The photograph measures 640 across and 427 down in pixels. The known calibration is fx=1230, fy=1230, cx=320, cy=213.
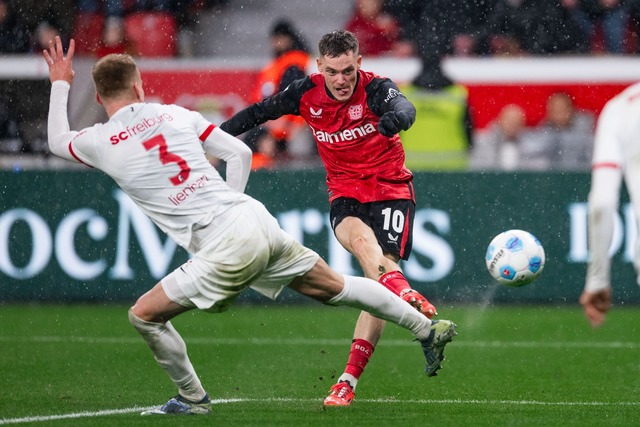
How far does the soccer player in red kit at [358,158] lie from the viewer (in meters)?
7.32

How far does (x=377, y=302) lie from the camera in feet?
21.6

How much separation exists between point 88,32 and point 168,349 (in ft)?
30.5

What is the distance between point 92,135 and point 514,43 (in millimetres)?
9730

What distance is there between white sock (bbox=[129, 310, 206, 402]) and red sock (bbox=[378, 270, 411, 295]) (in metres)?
1.27

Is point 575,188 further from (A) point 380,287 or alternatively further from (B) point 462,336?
(A) point 380,287

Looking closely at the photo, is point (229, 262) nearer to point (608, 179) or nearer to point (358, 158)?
point (358, 158)

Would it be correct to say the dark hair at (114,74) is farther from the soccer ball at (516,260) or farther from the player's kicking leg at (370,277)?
the soccer ball at (516,260)

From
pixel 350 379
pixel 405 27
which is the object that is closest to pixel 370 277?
pixel 350 379

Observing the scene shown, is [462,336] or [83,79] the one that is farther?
[83,79]

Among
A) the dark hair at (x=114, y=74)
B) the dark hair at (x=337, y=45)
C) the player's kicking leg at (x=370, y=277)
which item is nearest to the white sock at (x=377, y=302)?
the player's kicking leg at (x=370, y=277)

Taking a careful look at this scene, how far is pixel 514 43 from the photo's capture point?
15117 millimetres

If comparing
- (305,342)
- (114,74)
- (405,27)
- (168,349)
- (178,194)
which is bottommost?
(305,342)

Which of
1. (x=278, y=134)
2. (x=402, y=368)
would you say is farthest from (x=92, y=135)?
(x=278, y=134)

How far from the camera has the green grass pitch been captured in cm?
667
